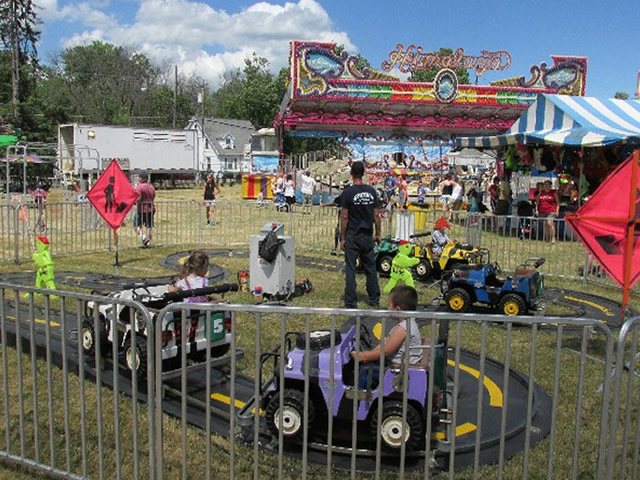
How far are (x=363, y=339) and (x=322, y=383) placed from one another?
64 cm

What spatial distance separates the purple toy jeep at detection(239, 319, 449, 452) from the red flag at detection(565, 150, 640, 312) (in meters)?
2.08

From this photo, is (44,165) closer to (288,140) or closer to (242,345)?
(288,140)

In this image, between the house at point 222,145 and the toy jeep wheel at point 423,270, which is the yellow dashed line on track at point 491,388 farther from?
the house at point 222,145

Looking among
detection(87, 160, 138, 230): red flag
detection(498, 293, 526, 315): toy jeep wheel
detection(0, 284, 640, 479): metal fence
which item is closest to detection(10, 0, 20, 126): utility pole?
detection(87, 160, 138, 230): red flag

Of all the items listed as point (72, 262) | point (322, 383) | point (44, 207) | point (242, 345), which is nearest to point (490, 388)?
point (322, 383)

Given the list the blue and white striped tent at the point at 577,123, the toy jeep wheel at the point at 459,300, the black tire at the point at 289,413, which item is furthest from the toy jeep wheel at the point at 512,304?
the blue and white striped tent at the point at 577,123

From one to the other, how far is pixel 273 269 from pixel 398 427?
4.65 metres

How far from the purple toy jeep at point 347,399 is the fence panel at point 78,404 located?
0.85 m

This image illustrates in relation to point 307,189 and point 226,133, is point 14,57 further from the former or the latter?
point 307,189

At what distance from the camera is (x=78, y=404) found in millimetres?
4703

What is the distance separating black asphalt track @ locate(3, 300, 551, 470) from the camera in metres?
3.99

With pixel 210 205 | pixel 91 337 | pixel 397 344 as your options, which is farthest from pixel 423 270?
pixel 210 205

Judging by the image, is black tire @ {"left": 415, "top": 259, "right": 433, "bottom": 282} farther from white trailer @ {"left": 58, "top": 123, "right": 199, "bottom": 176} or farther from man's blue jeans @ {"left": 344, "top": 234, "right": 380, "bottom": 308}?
white trailer @ {"left": 58, "top": 123, "right": 199, "bottom": 176}

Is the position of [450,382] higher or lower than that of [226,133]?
lower
